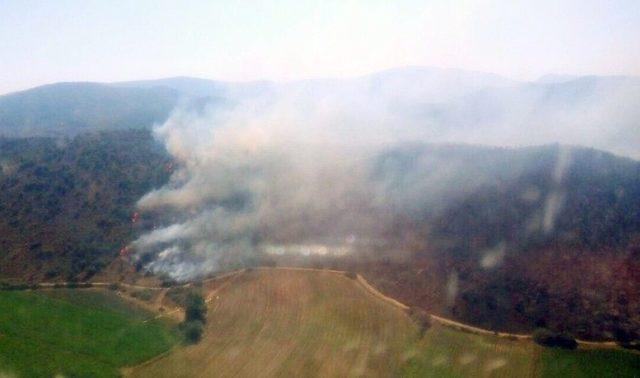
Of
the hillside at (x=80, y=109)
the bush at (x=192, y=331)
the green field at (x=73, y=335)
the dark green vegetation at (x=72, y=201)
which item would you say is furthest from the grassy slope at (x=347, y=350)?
the hillside at (x=80, y=109)

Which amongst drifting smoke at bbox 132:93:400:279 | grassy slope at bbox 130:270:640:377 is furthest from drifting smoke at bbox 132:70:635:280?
grassy slope at bbox 130:270:640:377

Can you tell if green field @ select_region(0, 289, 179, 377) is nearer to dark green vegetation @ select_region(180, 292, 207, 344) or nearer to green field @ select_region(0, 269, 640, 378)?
green field @ select_region(0, 269, 640, 378)

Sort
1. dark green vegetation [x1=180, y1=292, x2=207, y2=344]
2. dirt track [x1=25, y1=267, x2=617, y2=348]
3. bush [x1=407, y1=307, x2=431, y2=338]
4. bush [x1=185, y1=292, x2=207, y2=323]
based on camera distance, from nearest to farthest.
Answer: dirt track [x1=25, y1=267, x2=617, y2=348]
dark green vegetation [x1=180, y1=292, x2=207, y2=344]
bush [x1=407, y1=307, x2=431, y2=338]
bush [x1=185, y1=292, x2=207, y2=323]

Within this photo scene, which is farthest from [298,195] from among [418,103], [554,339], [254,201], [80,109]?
[80,109]

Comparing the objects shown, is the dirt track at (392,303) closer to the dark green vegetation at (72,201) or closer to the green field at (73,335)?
the green field at (73,335)

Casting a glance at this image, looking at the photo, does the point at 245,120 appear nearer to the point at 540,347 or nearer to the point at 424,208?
the point at 424,208
